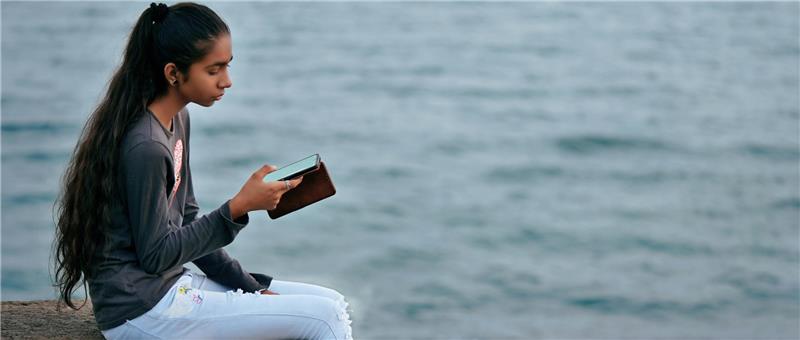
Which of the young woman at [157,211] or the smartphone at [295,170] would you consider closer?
the young woman at [157,211]

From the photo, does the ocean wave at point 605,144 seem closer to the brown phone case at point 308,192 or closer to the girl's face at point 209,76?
the brown phone case at point 308,192

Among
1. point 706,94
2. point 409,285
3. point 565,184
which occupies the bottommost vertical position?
point 409,285

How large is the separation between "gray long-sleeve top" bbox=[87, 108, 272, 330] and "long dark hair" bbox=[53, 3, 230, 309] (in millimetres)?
29

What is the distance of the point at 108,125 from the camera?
9.47 feet

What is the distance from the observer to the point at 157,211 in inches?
111

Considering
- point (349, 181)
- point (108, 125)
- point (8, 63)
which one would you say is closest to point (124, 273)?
point (108, 125)

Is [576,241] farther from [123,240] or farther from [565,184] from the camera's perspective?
[123,240]

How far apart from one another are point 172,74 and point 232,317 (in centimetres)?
64

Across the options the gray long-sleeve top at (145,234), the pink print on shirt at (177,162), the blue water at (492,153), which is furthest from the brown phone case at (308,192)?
the blue water at (492,153)

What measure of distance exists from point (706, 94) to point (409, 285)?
6.77m

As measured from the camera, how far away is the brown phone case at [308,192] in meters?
3.02

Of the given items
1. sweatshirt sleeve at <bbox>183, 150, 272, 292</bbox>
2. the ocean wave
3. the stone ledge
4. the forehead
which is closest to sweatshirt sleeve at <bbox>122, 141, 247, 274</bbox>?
the forehead

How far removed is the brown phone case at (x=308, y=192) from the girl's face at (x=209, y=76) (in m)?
0.32

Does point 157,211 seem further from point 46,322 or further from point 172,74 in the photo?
point 46,322
